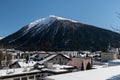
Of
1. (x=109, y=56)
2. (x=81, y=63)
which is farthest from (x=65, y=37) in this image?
(x=81, y=63)

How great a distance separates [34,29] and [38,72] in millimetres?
148700

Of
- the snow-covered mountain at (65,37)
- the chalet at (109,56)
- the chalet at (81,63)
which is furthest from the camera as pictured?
the snow-covered mountain at (65,37)

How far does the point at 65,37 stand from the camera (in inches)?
5266

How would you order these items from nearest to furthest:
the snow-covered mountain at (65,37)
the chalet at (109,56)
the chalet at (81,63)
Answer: the chalet at (81,63) < the chalet at (109,56) < the snow-covered mountain at (65,37)

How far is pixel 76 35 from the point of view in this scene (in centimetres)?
13612

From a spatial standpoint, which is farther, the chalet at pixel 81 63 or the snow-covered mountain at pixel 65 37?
the snow-covered mountain at pixel 65 37

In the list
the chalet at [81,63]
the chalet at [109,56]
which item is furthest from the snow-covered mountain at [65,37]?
the chalet at [81,63]

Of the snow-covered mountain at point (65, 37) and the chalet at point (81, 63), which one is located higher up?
the snow-covered mountain at point (65, 37)

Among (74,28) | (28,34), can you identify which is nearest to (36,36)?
(28,34)

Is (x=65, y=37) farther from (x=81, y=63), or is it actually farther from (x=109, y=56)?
(x=81, y=63)

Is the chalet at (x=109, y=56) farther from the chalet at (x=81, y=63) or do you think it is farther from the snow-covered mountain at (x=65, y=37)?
the snow-covered mountain at (x=65, y=37)

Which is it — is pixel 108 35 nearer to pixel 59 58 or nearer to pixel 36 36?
pixel 36 36

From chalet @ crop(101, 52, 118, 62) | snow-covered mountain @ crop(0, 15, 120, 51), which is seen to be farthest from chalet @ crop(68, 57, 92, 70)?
snow-covered mountain @ crop(0, 15, 120, 51)

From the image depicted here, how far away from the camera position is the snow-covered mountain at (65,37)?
11681 cm
